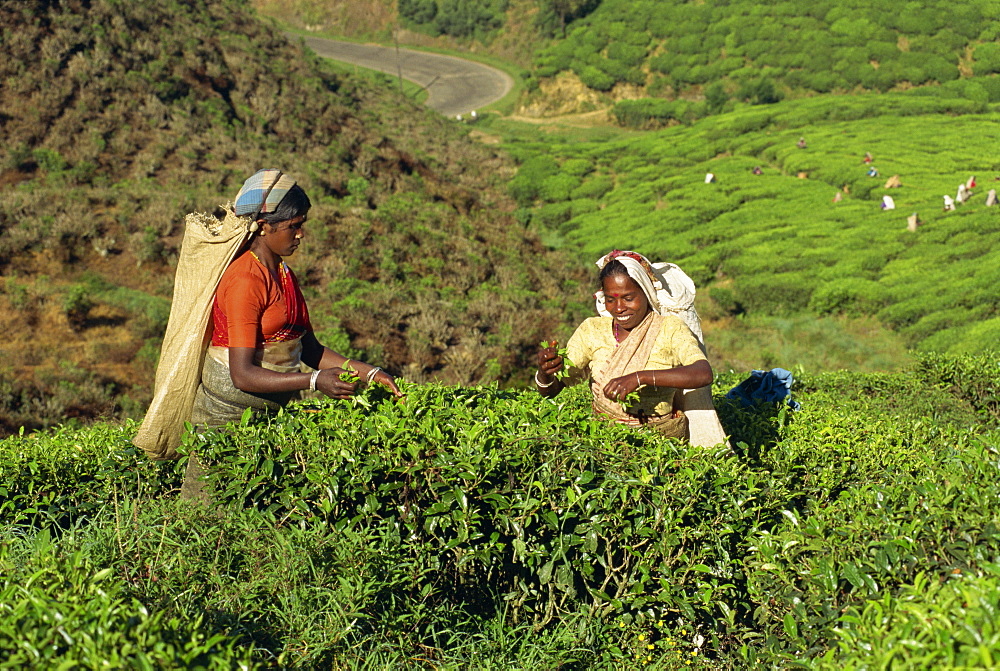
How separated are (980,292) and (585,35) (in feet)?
128

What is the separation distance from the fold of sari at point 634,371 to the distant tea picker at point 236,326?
1.07 m

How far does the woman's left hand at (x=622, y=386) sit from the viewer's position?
3.49 m

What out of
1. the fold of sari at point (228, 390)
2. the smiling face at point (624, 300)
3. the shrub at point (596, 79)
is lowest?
the shrub at point (596, 79)

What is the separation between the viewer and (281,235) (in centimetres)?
340

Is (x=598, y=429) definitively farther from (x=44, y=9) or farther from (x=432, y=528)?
(x=44, y=9)

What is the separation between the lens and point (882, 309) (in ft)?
45.4

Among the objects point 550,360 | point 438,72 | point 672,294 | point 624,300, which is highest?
point 624,300

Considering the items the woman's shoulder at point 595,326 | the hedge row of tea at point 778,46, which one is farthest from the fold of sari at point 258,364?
the hedge row of tea at point 778,46

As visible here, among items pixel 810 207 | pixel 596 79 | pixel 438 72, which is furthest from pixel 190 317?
pixel 438 72

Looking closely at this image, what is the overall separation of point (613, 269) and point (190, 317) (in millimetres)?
1896

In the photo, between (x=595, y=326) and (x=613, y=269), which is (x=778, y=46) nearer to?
(x=595, y=326)

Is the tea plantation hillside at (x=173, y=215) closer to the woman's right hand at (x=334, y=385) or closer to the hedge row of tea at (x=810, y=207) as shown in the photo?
the woman's right hand at (x=334, y=385)

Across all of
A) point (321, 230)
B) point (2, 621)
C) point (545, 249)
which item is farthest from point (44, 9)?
point (2, 621)

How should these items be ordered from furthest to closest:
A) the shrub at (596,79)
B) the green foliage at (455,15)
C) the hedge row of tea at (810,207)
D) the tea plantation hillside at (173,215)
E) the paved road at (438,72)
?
the green foliage at (455,15)
the paved road at (438,72)
the shrub at (596,79)
the hedge row of tea at (810,207)
the tea plantation hillside at (173,215)
